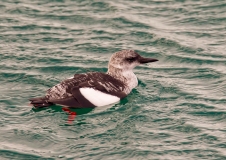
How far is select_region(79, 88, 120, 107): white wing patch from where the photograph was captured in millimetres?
14266

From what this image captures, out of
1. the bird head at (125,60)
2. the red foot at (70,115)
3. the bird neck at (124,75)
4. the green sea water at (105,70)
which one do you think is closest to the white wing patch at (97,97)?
the green sea water at (105,70)

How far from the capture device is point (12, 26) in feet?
64.7

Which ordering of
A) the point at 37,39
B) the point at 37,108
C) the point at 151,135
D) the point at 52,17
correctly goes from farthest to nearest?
the point at 52,17 < the point at 37,39 < the point at 37,108 < the point at 151,135

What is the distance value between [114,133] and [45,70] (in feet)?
13.7

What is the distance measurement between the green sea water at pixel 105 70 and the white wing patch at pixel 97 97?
0.63 ft

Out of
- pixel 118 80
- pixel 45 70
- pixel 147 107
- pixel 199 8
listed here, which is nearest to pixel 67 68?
pixel 45 70

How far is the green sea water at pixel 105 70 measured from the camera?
1280 centimetres

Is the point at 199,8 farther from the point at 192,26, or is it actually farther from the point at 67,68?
the point at 67,68

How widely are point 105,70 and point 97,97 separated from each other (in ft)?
9.16

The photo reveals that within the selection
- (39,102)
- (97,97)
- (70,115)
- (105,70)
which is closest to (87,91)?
(97,97)

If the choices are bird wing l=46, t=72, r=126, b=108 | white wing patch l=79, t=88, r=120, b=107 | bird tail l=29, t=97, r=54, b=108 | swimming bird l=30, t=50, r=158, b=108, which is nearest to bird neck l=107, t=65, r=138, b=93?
swimming bird l=30, t=50, r=158, b=108

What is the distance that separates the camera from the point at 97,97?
14.4m

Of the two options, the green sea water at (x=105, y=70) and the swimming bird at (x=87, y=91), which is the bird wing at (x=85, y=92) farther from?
the green sea water at (x=105, y=70)

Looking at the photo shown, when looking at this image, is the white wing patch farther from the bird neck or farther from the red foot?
the bird neck
